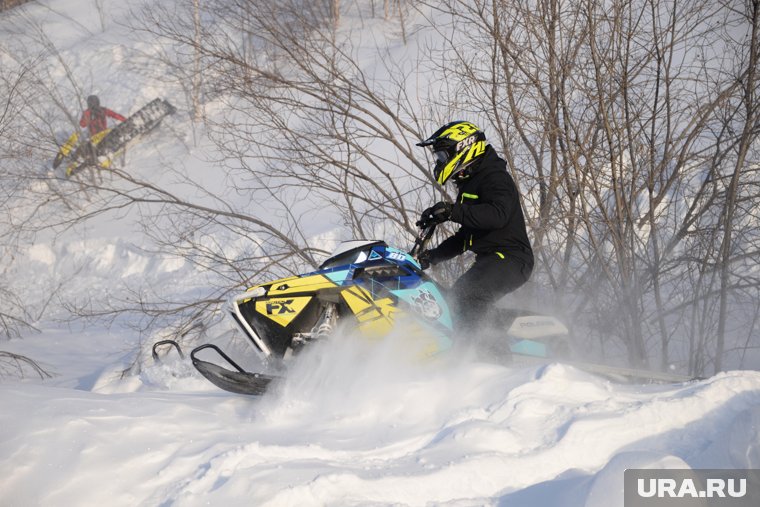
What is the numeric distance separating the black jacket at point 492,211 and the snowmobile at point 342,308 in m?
0.36

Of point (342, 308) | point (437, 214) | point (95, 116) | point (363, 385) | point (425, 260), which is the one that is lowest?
point (363, 385)

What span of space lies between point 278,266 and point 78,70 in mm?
17099

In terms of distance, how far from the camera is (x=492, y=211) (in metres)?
4.76

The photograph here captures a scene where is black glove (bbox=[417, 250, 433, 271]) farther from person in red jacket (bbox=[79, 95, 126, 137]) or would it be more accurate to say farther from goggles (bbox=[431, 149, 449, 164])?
person in red jacket (bbox=[79, 95, 126, 137])

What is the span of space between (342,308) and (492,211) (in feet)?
4.21

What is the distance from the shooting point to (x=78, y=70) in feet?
72.5

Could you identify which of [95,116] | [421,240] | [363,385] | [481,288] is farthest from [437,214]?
[95,116]

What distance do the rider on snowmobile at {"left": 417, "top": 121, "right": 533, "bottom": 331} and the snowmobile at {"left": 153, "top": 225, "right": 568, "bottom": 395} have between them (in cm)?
22

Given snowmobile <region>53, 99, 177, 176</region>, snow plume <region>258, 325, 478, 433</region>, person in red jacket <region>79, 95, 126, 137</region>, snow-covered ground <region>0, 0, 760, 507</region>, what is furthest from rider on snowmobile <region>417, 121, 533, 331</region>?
person in red jacket <region>79, 95, 126, 137</region>

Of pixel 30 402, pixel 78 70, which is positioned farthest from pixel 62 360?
pixel 78 70

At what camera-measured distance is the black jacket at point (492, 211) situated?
4723 millimetres

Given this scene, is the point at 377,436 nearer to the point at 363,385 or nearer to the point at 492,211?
the point at 363,385

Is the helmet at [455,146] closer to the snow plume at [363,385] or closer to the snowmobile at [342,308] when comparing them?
the snowmobile at [342,308]

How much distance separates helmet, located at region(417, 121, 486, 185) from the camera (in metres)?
4.76
